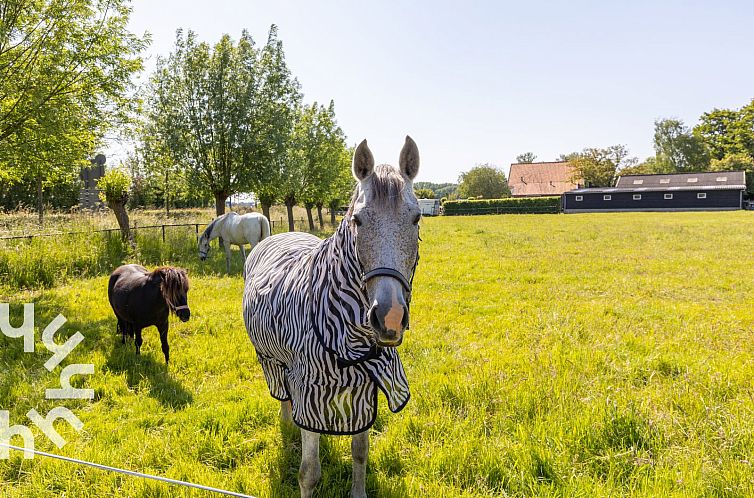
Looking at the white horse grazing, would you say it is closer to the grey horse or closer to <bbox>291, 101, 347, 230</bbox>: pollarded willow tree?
the grey horse

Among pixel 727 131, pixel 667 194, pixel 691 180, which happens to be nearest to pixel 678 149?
pixel 727 131

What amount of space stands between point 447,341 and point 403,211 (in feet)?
14.3

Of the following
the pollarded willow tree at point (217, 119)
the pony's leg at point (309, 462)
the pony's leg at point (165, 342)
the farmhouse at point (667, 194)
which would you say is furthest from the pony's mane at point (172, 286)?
the farmhouse at point (667, 194)

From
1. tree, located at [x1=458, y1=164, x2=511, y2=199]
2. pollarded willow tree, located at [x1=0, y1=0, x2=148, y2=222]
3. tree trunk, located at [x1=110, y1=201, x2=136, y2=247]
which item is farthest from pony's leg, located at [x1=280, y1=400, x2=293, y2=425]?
tree, located at [x1=458, y1=164, x2=511, y2=199]

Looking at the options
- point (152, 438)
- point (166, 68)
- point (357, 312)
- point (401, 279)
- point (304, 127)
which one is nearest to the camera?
point (401, 279)

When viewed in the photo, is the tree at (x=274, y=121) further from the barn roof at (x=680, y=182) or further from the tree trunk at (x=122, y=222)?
the barn roof at (x=680, y=182)

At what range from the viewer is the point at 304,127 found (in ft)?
85.1

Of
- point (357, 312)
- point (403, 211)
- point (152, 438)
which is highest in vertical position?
point (403, 211)

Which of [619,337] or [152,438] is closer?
[152,438]

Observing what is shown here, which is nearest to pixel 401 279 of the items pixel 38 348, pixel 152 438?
pixel 152 438

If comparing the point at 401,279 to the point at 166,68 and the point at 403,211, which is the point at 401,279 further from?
the point at 166,68

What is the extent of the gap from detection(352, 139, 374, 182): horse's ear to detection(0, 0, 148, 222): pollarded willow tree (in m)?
9.24

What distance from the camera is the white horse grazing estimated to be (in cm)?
1183

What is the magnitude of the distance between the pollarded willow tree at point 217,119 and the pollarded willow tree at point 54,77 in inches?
220
